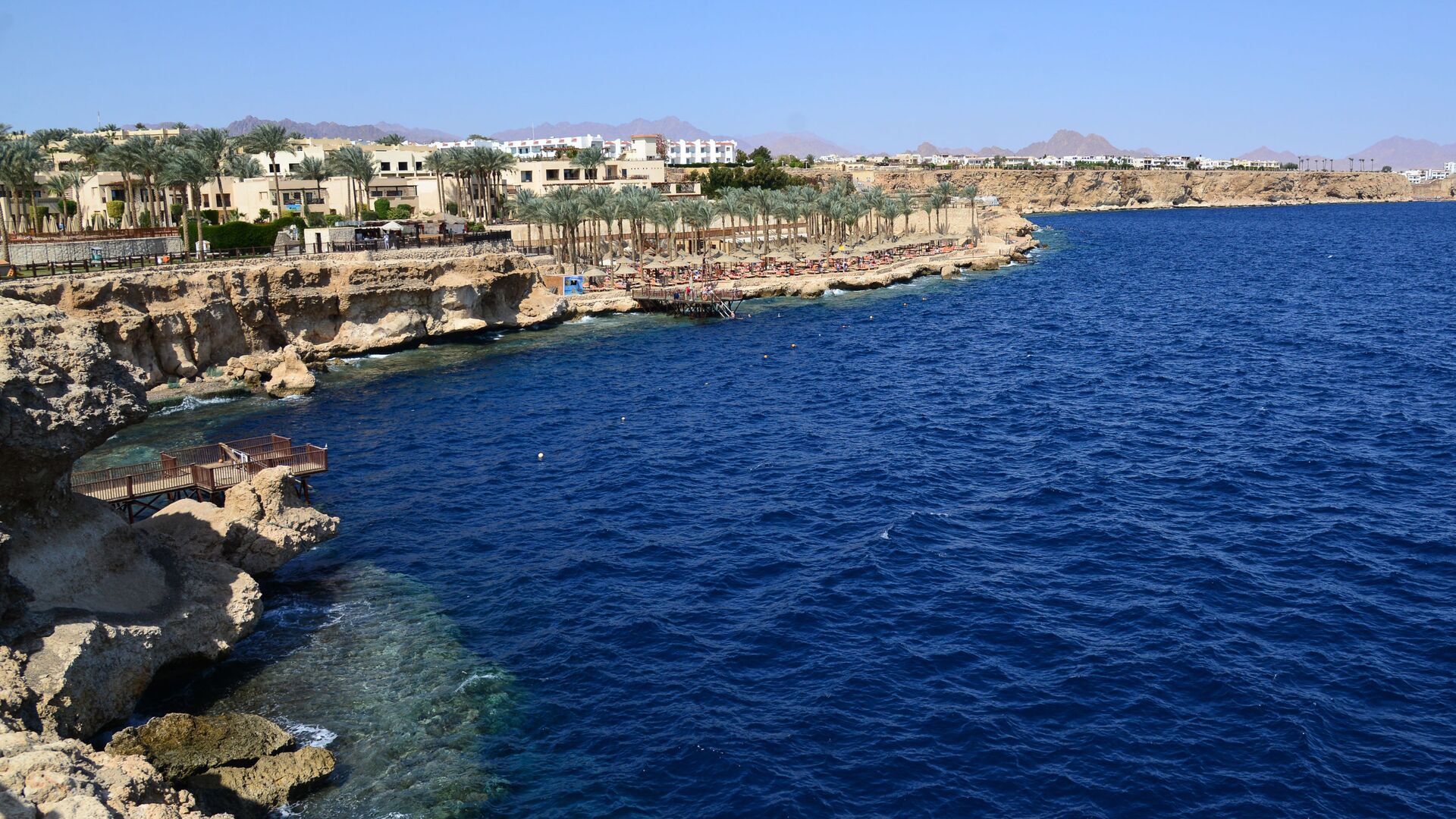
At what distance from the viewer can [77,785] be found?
1656 cm

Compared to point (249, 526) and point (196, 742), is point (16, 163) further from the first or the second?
point (196, 742)

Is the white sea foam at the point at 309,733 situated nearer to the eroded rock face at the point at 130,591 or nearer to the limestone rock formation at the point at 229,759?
the limestone rock formation at the point at 229,759

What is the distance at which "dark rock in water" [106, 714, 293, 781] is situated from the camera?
21609 mm

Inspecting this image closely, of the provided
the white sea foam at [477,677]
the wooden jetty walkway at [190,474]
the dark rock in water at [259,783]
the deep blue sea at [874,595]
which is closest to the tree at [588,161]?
the deep blue sea at [874,595]

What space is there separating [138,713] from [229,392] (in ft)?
127

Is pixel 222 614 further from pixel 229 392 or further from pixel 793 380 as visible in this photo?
pixel 793 380

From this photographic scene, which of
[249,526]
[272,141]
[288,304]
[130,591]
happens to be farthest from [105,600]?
[272,141]

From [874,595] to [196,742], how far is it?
60.9ft

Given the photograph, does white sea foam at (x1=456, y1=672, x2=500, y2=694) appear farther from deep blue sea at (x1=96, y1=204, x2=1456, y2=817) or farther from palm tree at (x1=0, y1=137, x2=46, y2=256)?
palm tree at (x1=0, y1=137, x2=46, y2=256)

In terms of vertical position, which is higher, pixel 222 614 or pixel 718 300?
pixel 718 300

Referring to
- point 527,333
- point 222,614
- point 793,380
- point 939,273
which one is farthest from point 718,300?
point 222,614

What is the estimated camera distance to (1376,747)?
2325 cm

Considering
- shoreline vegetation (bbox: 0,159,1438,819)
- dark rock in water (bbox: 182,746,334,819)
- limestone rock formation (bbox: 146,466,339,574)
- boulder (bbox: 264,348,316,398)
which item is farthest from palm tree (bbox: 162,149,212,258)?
dark rock in water (bbox: 182,746,334,819)

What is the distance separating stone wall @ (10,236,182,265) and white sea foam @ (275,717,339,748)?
5072 centimetres
